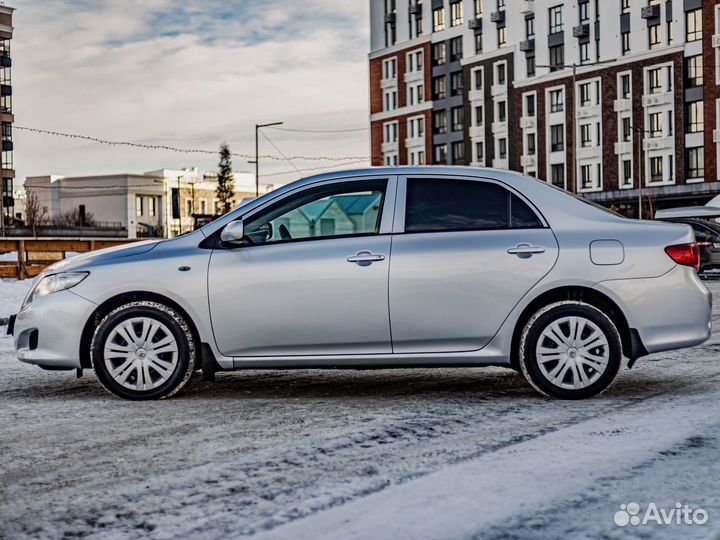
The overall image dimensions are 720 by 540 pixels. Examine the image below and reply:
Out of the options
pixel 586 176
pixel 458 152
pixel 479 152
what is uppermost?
pixel 458 152

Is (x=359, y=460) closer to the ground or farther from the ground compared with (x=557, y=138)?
closer to the ground

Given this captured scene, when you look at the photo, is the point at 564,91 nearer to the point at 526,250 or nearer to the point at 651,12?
the point at 651,12

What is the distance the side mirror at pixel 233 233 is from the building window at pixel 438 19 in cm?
7218

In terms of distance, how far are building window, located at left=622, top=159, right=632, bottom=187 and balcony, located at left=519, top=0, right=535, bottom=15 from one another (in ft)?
43.6

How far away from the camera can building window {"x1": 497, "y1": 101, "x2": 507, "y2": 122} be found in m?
71.3

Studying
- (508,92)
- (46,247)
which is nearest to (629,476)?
(46,247)

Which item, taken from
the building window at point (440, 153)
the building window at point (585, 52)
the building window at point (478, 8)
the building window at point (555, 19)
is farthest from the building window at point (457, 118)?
the building window at point (585, 52)

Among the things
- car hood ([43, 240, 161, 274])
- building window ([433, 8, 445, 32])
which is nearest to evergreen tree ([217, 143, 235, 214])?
building window ([433, 8, 445, 32])

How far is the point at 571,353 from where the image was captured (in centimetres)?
687

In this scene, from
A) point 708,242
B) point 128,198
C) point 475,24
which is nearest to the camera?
point 708,242

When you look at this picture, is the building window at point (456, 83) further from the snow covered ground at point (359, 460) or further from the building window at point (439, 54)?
the snow covered ground at point (359, 460)

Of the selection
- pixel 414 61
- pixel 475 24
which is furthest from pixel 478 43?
pixel 414 61

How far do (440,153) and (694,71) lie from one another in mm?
24722

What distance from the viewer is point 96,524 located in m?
4.01
